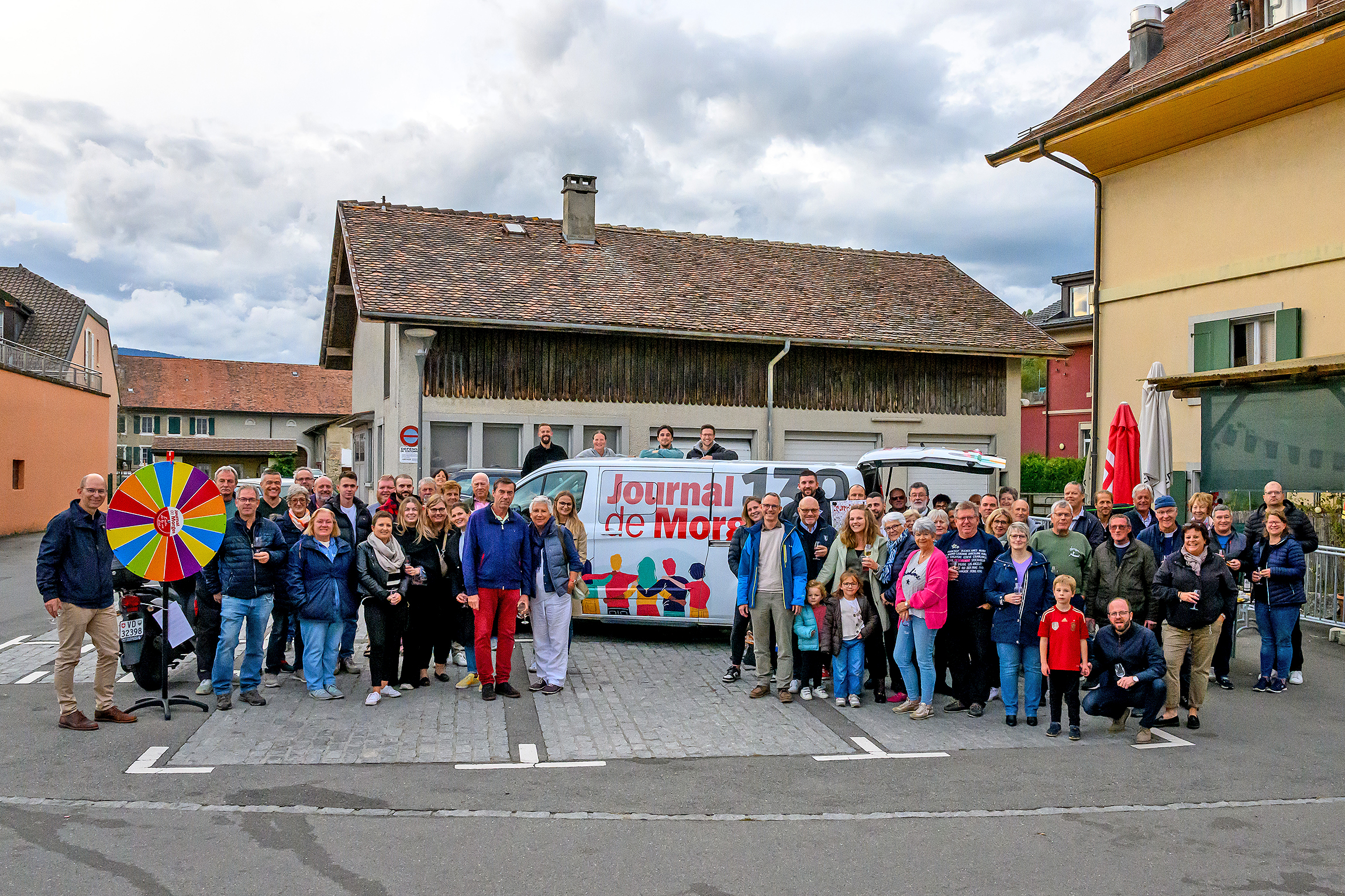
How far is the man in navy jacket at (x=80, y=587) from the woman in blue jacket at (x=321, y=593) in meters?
1.32

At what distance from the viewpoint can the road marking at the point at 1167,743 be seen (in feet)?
25.3

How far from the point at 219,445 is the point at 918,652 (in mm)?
65075

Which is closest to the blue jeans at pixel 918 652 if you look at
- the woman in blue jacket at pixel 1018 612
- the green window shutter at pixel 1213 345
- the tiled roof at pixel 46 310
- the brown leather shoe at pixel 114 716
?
the woman in blue jacket at pixel 1018 612

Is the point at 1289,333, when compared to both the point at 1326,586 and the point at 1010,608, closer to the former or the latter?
the point at 1326,586

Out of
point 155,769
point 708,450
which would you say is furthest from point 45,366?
point 155,769

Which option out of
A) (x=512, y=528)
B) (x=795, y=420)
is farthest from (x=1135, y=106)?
(x=512, y=528)

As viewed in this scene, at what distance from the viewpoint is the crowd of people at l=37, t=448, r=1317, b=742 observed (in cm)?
789

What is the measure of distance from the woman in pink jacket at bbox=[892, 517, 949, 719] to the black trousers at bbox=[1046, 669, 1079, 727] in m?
0.89

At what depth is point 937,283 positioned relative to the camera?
1062 inches

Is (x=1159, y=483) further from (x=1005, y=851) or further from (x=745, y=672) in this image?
(x=1005, y=851)

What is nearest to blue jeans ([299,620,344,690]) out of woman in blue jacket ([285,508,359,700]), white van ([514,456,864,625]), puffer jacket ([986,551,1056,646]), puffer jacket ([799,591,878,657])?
woman in blue jacket ([285,508,359,700])

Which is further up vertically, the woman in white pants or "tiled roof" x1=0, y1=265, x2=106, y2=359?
"tiled roof" x1=0, y1=265, x2=106, y2=359

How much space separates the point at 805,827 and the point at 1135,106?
1465 centimetres

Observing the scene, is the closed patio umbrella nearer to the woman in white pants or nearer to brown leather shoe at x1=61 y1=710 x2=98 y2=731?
the woman in white pants
